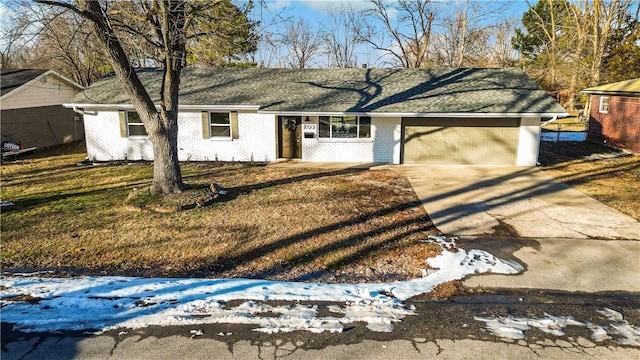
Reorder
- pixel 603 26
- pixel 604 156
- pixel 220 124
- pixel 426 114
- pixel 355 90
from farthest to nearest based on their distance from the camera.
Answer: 1. pixel 603 26
2. pixel 604 156
3. pixel 355 90
4. pixel 220 124
5. pixel 426 114

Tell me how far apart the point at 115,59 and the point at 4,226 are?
14.6 ft

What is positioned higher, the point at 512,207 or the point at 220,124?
the point at 220,124

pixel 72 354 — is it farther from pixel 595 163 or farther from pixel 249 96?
pixel 595 163

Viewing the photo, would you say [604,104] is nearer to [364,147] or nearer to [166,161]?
[364,147]

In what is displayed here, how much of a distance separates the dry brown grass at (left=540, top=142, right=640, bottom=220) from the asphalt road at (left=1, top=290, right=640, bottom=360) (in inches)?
280

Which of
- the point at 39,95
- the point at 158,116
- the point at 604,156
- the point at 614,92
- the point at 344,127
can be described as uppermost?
the point at 614,92

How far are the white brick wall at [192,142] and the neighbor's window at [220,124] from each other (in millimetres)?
310

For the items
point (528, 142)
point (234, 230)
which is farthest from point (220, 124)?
point (528, 142)

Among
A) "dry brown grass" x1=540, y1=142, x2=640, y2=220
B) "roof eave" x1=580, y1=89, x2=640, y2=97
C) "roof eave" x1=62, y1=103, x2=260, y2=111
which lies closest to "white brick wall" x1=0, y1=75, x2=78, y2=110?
"roof eave" x1=62, y1=103, x2=260, y2=111

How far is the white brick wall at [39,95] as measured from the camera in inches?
709

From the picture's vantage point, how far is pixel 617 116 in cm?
1878

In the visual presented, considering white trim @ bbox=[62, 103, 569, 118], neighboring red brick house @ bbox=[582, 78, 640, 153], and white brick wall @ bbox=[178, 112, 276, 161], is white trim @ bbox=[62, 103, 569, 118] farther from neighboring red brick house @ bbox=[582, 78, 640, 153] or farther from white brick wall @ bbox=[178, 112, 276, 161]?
neighboring red brick house @ bbox=[582, 78, 640, 153]

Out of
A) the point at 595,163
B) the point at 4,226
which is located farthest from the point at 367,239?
the point at 595,163

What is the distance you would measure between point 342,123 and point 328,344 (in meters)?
12.2
